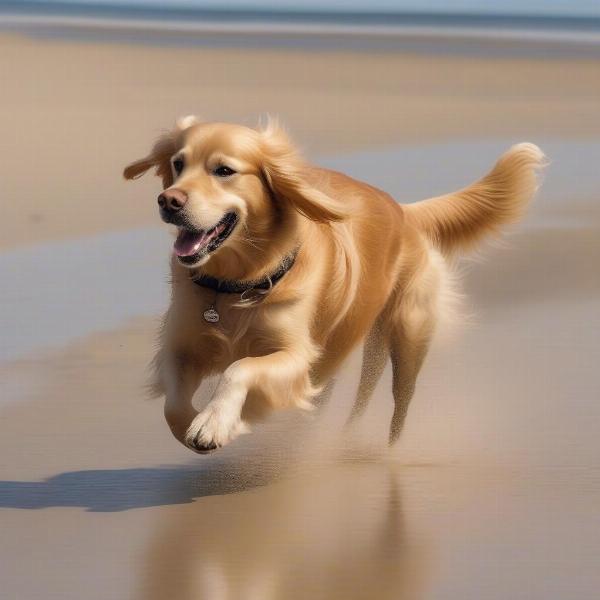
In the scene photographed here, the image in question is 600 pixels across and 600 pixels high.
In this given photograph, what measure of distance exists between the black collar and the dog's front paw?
45 centimetres

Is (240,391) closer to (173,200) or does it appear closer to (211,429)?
(211,429)

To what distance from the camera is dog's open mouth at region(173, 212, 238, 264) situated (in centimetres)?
511

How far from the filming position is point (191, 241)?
203 inches

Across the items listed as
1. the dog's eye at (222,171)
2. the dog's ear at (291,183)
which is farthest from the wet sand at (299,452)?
the dog's eye at (222,171)

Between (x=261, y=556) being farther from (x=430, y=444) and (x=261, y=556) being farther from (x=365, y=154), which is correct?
(x=365, y=154)

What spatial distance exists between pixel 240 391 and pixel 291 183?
2.28ft

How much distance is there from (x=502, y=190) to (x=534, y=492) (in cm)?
153

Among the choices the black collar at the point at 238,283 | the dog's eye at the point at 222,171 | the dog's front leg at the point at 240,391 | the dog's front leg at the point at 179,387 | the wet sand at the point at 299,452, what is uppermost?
the dog's eye at the point at 222,171

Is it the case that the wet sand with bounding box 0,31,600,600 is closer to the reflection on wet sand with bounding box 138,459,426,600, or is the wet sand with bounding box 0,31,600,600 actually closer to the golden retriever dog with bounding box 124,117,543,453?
the reflection on wet sand with bounding box 138,459,426,600

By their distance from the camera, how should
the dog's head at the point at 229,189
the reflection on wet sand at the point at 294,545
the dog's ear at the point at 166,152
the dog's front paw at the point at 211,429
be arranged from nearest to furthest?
the reflection on wet sand at the point at 294,545, the dog's front paw at the point at 211,429, the dog's head at the point at 229,189, the dog's ear at the point at 166,152

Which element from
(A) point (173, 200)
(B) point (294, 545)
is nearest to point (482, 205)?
(A) point (173, 200)

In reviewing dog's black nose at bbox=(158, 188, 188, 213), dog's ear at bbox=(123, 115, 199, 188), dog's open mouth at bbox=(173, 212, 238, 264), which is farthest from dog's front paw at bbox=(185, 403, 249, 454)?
dog's ear at bbox=(123, 115, 199, 188)

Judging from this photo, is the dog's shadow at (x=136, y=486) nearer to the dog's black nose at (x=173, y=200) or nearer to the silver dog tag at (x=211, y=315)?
the silver dog tag at (x=211, y=315)

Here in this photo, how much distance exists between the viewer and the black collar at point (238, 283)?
5.37 metres
